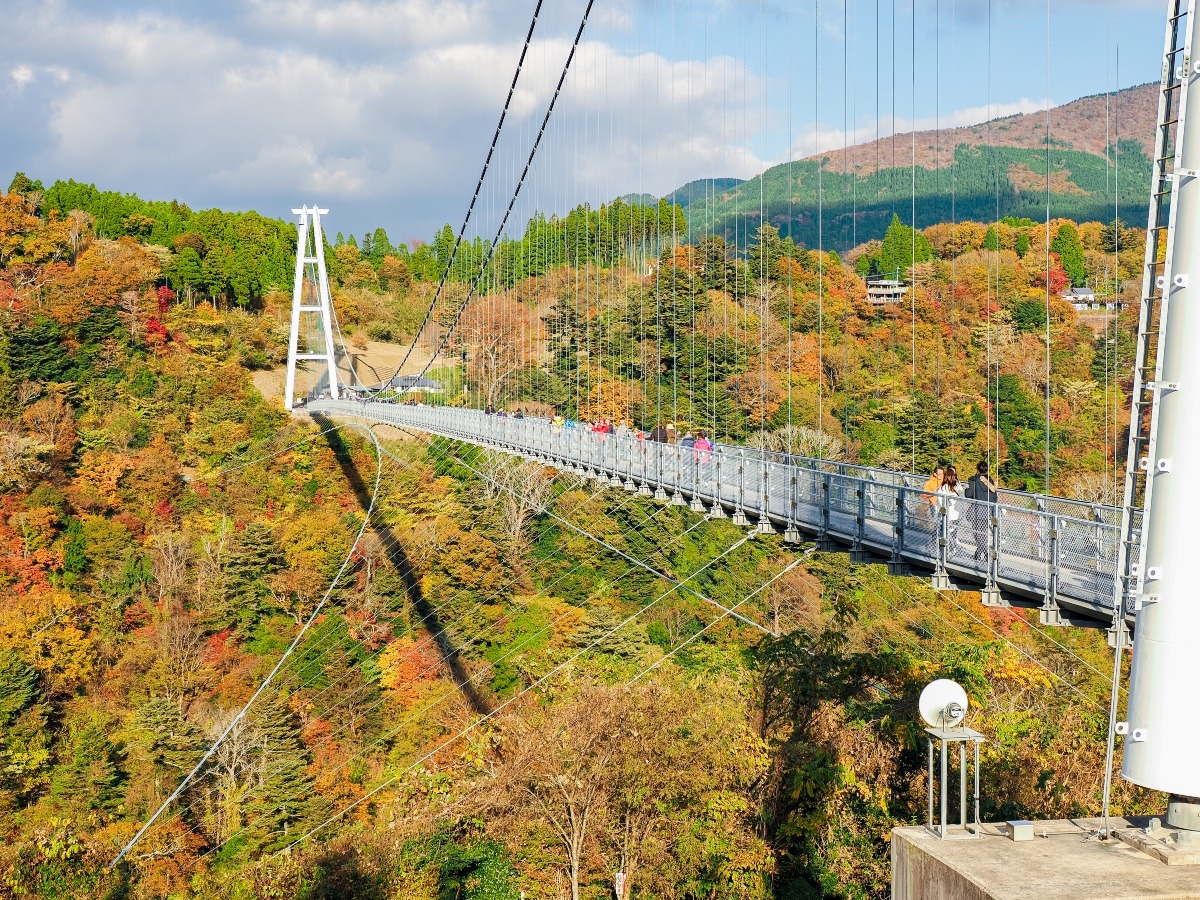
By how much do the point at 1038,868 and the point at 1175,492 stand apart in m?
1.77

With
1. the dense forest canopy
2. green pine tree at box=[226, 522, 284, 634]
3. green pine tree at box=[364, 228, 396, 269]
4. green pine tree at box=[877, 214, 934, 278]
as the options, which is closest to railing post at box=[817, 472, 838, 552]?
the dense forest canopy

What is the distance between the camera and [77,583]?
3238 centimetres

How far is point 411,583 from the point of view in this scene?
31.9m

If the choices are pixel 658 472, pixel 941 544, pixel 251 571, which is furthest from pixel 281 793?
pixel 941 544

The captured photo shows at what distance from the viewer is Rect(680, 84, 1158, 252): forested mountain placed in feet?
108

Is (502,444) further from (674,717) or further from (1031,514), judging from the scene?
(1031,514)

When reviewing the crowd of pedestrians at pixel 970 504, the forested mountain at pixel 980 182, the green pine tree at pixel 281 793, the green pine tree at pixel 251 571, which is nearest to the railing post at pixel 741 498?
the crowd of pedestrians at pixel 970 504

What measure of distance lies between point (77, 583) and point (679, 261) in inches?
693

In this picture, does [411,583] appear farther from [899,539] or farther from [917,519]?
[917,519]

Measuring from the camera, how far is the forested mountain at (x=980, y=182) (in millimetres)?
32906

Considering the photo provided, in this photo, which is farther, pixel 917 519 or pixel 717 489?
pixel 717 489

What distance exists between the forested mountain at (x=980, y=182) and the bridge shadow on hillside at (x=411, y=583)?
1111 centimetres

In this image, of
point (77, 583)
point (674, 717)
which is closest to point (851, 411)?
point (674, 717)

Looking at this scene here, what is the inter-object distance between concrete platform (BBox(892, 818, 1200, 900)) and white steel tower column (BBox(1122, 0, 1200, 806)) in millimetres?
397
